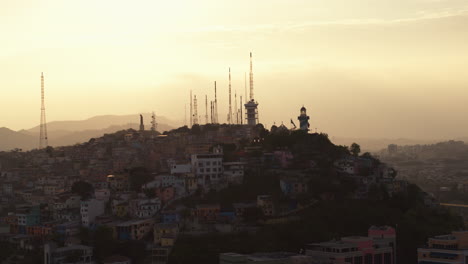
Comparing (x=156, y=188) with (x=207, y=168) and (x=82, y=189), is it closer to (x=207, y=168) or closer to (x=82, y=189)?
(x=207, y=168)

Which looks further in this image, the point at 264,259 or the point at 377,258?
the point at 377,258

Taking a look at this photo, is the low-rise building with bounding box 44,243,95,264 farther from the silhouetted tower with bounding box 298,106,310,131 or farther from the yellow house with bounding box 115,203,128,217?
the silhouetted tower with bounding box 298,106,310,131

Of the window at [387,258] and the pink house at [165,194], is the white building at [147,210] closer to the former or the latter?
the pink house at [165,194]

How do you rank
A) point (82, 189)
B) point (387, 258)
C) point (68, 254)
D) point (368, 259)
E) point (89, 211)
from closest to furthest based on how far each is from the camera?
point (368, 259) → point (387, 258) → point (68, 254) → point (89, 211) → point (82, 189)

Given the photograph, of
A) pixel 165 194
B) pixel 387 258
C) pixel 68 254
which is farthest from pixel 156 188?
pixel 387 258

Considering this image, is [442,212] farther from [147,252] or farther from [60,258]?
[60,258]

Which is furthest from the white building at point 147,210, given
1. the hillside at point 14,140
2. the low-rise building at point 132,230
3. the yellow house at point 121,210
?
the hillside at point 14,140

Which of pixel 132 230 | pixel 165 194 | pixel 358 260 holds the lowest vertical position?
pixel 358 260
